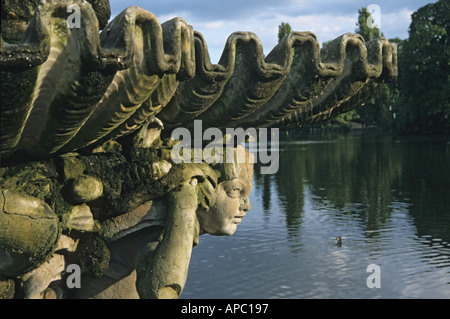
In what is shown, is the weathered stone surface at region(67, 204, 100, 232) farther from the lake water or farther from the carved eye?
the lake water

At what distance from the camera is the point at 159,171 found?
12.5ft

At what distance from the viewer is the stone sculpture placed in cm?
259

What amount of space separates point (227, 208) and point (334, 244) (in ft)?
34.1

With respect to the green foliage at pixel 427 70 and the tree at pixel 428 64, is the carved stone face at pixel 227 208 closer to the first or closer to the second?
the green foliage at pixel 427 70

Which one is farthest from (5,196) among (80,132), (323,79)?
(323,79)

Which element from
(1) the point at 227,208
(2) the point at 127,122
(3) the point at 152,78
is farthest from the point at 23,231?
(1) the point at 227,208

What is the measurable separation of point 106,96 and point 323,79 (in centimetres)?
143

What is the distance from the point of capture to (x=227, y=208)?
4.29m

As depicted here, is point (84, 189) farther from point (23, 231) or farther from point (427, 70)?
point (427, 70)

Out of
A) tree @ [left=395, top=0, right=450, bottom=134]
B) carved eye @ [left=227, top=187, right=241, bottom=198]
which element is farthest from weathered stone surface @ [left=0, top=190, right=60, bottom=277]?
tree @ [left=395, top=0, right=450, bottom=134]

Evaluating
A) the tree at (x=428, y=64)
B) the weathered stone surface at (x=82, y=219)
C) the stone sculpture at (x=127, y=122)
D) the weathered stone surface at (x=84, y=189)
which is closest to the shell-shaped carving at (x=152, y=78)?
the stone sculpture at (x=127, y=122)

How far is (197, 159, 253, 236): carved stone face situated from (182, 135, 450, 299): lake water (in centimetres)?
614

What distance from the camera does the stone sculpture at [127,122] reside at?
2590mm
